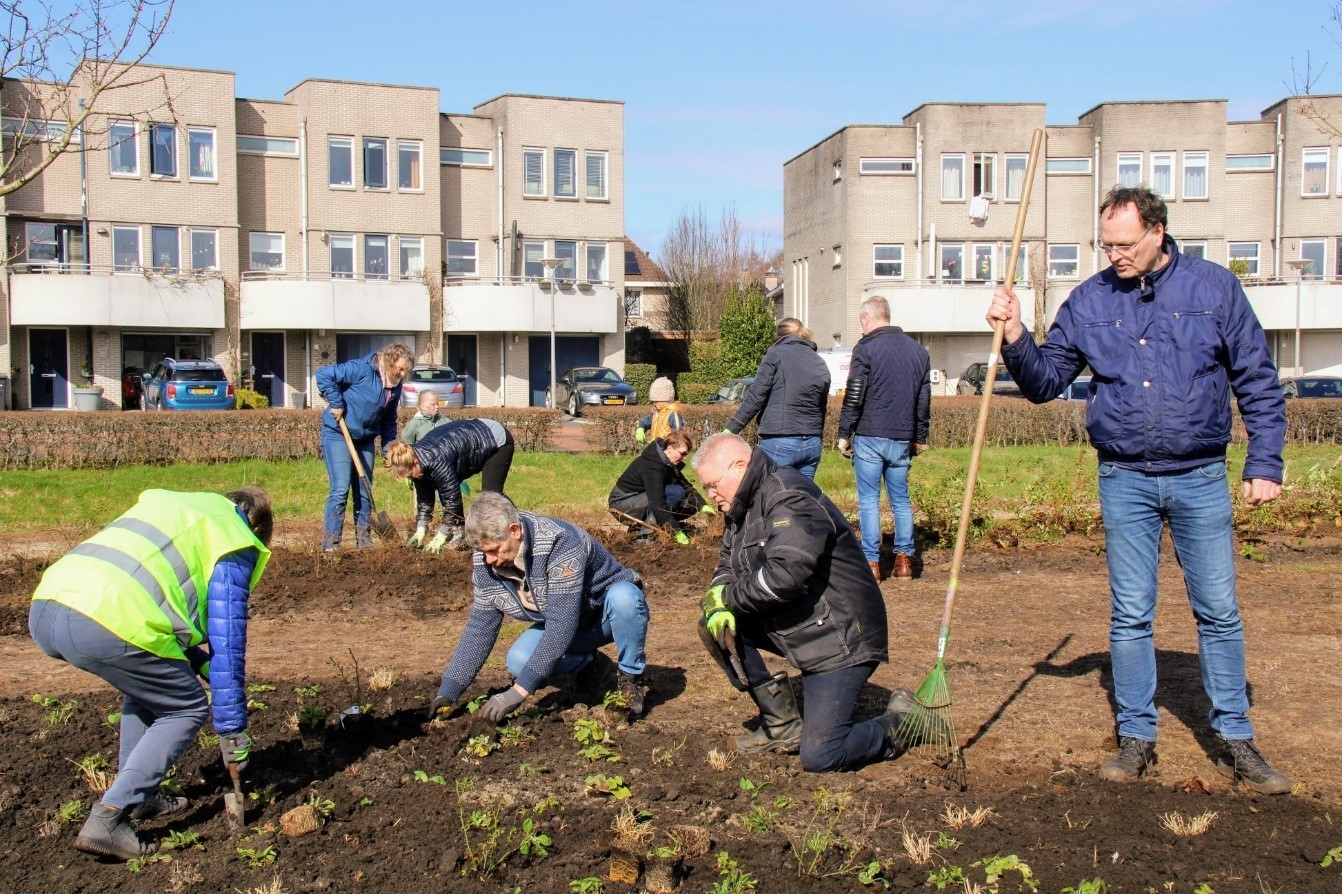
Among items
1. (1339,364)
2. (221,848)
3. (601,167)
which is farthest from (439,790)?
(1339,364)

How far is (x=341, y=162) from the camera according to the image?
1404 inches

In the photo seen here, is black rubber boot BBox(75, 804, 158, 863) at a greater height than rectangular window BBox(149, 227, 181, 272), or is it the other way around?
rectangular window BBox(149, 227, 181, 272)

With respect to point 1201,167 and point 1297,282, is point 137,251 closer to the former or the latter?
point 1201,167

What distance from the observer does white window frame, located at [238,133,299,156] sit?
34656 mm

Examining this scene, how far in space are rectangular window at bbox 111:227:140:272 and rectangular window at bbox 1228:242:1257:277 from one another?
33.8 metres

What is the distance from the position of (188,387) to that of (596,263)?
1382cm

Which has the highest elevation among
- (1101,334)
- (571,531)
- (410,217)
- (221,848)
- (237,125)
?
(237,125)

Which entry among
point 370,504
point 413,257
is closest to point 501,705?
point 370,504

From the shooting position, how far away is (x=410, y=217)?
119 ft

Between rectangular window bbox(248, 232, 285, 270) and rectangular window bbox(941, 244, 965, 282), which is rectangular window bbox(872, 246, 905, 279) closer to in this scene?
rectangular window bbox(941, 244, 965, 282)

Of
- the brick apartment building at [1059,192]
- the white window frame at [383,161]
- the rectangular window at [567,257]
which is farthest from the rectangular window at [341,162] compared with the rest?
the brick apartment building at [1059,192]

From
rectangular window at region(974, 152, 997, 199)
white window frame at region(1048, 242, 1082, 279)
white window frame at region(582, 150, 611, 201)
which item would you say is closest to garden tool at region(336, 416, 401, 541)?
white window frame at region(582, 150, 611, 201)

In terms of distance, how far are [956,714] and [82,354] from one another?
107ft

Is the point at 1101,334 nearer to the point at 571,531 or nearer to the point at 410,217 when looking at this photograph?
the point at 571,531
